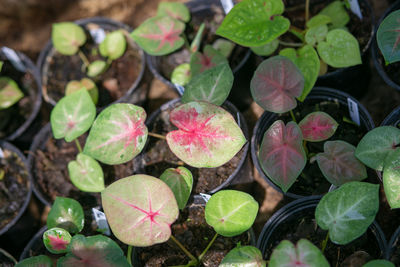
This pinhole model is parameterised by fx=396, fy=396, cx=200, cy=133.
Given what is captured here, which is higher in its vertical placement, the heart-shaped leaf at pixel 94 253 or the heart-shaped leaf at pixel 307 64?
the heart-shaped leaf at pixel 307 64

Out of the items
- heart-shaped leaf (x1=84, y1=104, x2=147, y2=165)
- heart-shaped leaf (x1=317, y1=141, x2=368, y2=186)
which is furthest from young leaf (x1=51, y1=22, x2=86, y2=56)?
heart-shaped leaf (x1=317, y1=141, x2=368, y2=186)

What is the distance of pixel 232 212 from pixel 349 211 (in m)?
0.36

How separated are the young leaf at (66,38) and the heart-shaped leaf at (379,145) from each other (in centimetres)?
155

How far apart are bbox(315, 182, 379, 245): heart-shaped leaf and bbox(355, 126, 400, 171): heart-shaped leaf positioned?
5.6 inches

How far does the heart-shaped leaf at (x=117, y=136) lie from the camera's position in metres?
1.41

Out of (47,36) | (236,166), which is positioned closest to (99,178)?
(236,166)

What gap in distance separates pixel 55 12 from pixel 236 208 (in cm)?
194

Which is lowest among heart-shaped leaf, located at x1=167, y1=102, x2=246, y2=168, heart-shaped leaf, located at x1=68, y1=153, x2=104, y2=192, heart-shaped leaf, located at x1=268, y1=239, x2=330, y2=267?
heart-shaped leaf, located at x1=68, y1=153, x2=104, y2=192

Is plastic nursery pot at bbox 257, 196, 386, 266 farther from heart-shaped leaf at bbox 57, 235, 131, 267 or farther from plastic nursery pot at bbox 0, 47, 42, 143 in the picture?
plastic nursery pot at bbox 0, 47, 42, 143

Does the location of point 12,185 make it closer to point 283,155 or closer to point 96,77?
point 96,77

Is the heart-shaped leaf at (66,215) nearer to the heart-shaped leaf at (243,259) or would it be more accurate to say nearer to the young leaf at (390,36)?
the heart-shaped leaf at (243,259)

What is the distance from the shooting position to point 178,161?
174 centimetres

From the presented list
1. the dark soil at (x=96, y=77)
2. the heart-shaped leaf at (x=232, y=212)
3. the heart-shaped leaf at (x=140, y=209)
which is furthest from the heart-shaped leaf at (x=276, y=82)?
the dark soil at (x=96, y=77)

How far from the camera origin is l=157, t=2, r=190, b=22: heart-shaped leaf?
78.1 inches
